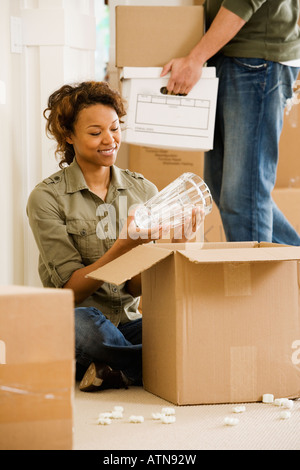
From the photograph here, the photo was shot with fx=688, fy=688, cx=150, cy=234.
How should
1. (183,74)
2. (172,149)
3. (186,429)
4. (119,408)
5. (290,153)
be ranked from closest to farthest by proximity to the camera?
(186,429) < (119,408) < (183,74) < (172,149) < (290,153)

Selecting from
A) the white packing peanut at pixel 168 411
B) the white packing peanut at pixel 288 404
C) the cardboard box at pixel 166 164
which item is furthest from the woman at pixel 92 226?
the cardboard box at pixel 166 164

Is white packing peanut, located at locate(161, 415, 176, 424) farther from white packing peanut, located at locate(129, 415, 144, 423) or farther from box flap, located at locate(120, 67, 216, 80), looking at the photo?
box flap, located at locate(120, 67, 216, 80)

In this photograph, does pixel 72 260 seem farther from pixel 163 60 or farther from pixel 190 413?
pixel 163 60

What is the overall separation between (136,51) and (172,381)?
0.96 meters

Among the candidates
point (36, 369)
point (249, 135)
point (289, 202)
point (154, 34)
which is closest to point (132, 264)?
point (36, 369)

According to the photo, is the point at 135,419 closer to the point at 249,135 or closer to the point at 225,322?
the point at 225,322

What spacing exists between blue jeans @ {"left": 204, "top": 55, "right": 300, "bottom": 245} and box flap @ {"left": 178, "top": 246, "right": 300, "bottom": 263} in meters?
0.56

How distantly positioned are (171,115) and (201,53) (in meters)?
0.18

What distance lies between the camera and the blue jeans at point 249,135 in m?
1.84

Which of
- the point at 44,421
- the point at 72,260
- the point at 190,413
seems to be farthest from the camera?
the point at 72,260

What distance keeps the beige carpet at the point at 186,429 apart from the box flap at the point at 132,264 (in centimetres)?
25

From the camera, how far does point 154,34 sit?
1886 mm

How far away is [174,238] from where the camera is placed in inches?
61.7

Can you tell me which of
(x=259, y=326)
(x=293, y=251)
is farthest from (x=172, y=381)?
(x=293, y=251)
